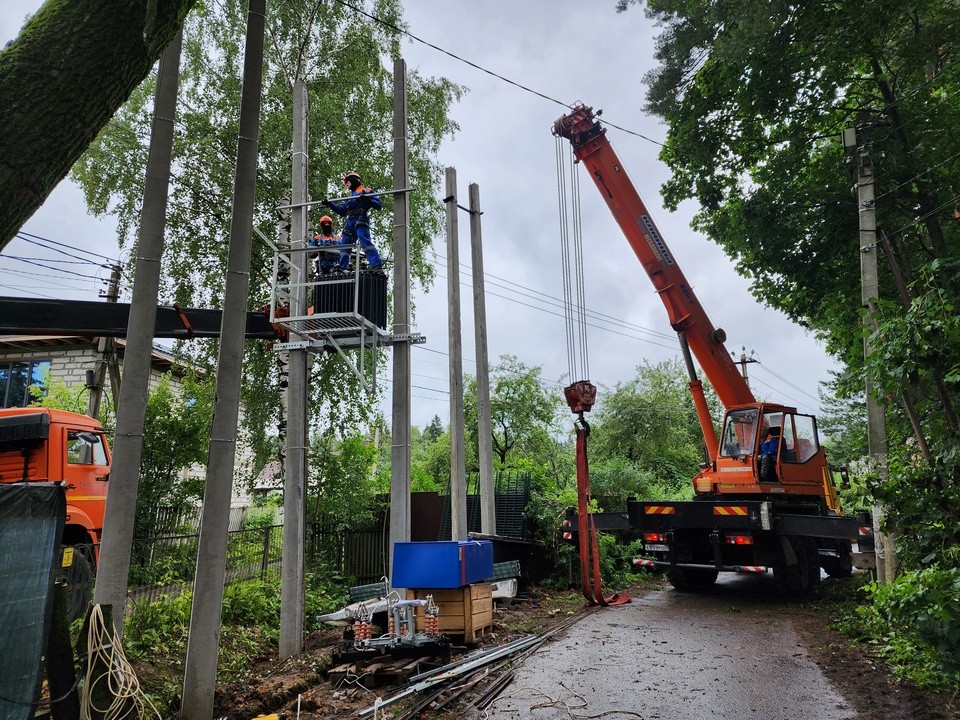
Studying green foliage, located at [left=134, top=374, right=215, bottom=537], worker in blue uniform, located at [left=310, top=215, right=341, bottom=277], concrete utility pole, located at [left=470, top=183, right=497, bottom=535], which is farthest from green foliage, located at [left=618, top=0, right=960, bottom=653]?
green foliage, located at [left=134, top=374, right=215, bottom=537]

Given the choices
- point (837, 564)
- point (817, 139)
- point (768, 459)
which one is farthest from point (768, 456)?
point (817, 139)

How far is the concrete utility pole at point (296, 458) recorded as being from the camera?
25.9 ft

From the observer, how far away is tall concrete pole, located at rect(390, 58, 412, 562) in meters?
8.53

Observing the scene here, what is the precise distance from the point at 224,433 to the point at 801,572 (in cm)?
1000

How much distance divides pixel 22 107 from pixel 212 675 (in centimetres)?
507

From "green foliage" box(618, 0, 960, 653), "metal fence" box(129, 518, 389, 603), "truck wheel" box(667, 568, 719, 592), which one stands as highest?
"green foliage" box(618, 0, 960, 653)

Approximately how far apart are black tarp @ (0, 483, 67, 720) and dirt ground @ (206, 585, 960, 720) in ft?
6.73

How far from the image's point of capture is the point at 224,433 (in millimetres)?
6355

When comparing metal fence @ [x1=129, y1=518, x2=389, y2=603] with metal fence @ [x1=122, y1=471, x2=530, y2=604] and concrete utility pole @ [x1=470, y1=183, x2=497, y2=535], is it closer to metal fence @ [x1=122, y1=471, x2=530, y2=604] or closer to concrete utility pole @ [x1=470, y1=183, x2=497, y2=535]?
metal fence @ [x1=122, y1=471, x2=530, y2=604]

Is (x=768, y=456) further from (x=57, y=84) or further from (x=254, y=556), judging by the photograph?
(x=57, y=84)

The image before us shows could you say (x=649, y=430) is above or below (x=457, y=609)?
above

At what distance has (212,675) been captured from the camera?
19.5 feet

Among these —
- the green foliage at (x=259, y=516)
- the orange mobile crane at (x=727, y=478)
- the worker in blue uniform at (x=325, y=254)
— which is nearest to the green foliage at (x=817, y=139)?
the orange mobile crane at (x=727, y=478)

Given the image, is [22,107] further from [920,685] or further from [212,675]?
[920,685]
